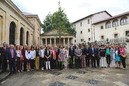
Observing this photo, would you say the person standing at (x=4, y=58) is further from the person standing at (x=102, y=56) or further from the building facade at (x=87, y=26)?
the building facade at (x=87, y=26)

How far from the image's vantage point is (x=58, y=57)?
1357cm

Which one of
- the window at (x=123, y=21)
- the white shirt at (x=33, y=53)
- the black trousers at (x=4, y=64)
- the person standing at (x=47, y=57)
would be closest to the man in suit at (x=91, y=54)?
the person standing at (x=47, y=57)

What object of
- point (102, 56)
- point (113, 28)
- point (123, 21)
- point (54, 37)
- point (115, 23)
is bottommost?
point (102, 56)

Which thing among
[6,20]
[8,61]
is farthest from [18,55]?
[6,20]

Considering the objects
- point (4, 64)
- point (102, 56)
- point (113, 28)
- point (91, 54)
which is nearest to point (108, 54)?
point (102, 56)

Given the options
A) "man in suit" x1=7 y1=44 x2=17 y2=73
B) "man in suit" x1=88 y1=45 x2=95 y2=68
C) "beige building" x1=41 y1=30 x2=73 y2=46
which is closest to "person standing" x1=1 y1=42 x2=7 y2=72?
"man in suit" x1=7 y1=44 x2=17 y2=73

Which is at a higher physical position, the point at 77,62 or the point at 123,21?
the point at 123,21

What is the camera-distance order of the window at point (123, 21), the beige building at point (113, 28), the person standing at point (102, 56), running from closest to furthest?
the person standing at point (102, 56) < the window at point (123, 21) < the beige building at point (113, 28)

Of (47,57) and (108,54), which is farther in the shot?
(108,54)

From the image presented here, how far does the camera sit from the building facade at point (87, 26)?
171 feet

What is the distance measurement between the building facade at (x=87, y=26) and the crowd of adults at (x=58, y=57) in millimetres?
36726

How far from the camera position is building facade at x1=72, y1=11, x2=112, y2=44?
5216cm

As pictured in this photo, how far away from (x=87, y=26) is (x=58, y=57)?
42.5 metres

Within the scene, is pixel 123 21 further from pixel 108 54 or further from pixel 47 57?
pixel 47 57
